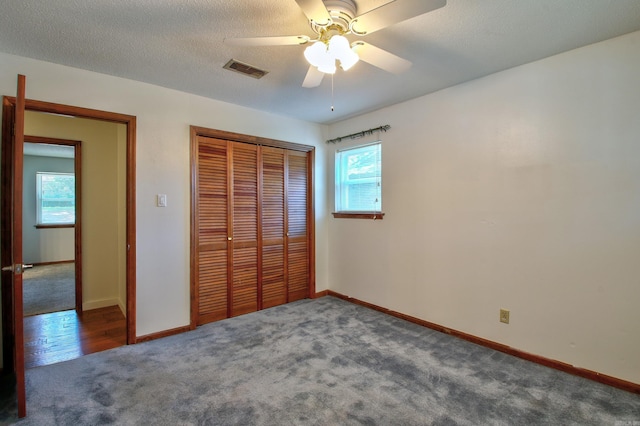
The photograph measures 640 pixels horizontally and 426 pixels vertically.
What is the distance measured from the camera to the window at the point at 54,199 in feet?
21.2

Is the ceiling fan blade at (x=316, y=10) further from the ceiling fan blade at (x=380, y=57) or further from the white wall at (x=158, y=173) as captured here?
the white wall at (x=158, y=173)

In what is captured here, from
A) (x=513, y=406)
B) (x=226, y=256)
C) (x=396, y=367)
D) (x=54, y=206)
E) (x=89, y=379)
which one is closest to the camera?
(x=513, y=406)

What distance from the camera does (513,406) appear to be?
185 centimetres

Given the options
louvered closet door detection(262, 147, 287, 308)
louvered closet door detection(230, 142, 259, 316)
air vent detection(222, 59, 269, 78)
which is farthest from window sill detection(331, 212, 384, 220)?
air vent detection(222, 59, 269, 78)

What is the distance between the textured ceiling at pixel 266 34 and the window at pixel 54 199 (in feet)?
19.0

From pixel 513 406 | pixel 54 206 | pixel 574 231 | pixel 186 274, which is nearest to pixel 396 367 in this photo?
pixel 513 406

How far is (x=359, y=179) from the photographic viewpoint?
152 inches

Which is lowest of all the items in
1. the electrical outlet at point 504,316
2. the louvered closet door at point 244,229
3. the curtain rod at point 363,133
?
the electrical outlet at point 504,316

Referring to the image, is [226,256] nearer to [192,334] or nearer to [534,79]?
[192,334]

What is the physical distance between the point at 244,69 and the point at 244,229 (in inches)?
69.4

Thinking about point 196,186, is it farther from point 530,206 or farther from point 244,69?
point 530,206

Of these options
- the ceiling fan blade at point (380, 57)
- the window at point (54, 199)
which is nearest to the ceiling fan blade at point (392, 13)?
the ceiling fan blade at point (380, 57)

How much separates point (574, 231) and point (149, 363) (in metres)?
3.46

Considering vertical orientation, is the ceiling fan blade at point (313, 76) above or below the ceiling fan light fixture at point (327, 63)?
above
